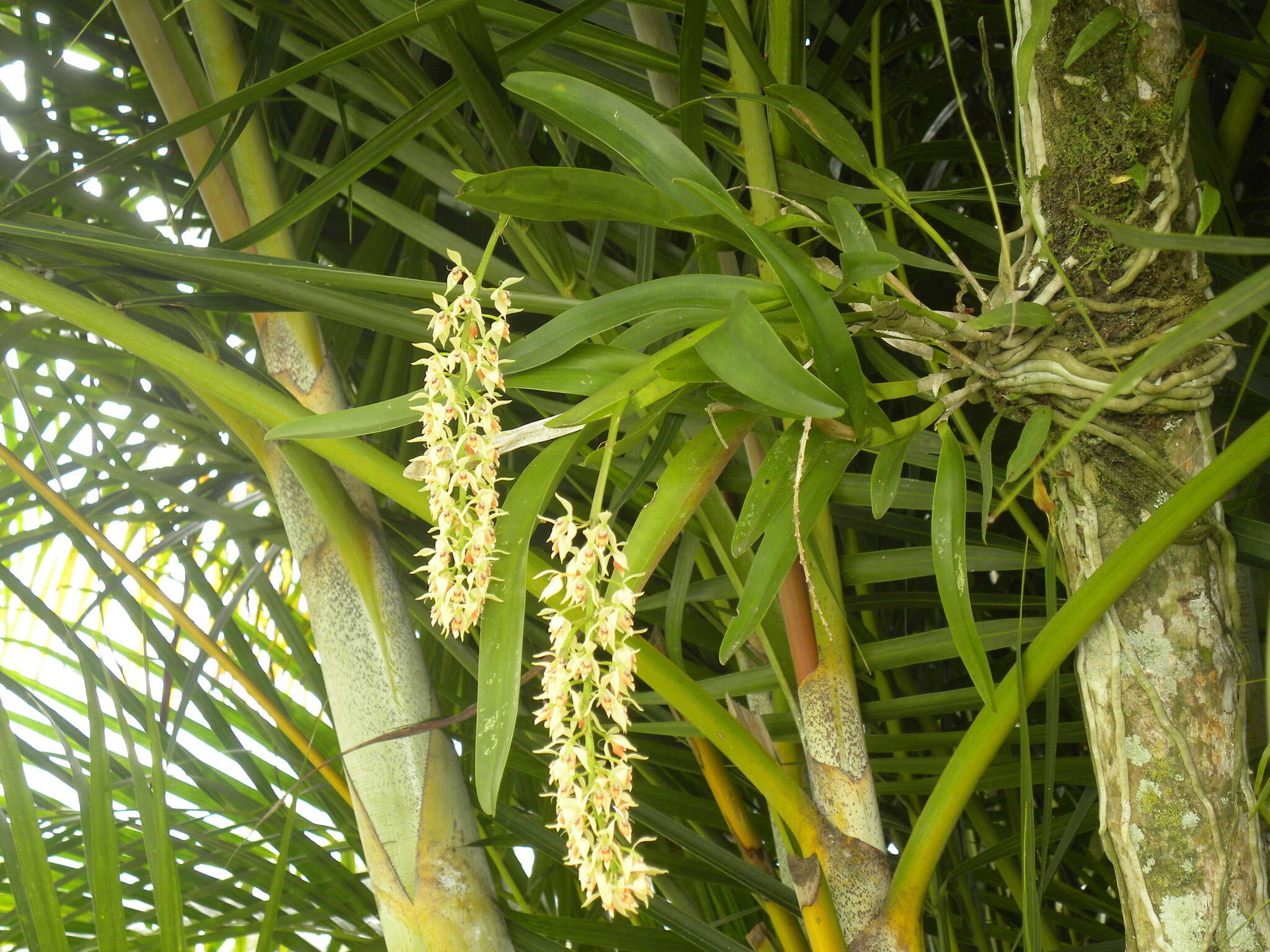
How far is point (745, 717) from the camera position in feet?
1.62

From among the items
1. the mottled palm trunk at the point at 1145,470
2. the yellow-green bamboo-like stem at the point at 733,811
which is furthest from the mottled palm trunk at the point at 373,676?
the mottled palm trunk at the point at 1145,470

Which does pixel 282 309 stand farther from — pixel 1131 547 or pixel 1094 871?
pixel 1094 871

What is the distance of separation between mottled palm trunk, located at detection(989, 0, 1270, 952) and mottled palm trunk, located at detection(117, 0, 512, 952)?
0.99 ft

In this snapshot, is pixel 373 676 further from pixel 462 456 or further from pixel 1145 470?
pixel 1145 470

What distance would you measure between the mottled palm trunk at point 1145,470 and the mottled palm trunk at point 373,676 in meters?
0.30

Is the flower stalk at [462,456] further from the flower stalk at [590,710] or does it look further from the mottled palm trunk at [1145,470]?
the mottled palm trunk at [1145,470]

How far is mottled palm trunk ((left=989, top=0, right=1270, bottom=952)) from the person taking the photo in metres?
0.35

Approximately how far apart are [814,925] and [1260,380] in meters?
0.35

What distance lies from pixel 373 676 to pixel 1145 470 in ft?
1.21

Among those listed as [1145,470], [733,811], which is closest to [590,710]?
[1145,470]

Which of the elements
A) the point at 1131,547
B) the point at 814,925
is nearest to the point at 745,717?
the point at 814,925

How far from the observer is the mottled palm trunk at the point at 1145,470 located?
352mm

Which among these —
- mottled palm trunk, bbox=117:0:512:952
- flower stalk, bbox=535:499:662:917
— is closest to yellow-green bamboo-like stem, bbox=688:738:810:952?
mottled palm trunk, bbox=117:0:512:952

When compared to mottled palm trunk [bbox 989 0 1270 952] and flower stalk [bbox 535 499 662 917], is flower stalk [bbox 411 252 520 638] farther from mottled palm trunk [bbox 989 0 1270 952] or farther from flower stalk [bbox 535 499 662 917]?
mottled palm trunk [bbox 989 0 1270 952]
